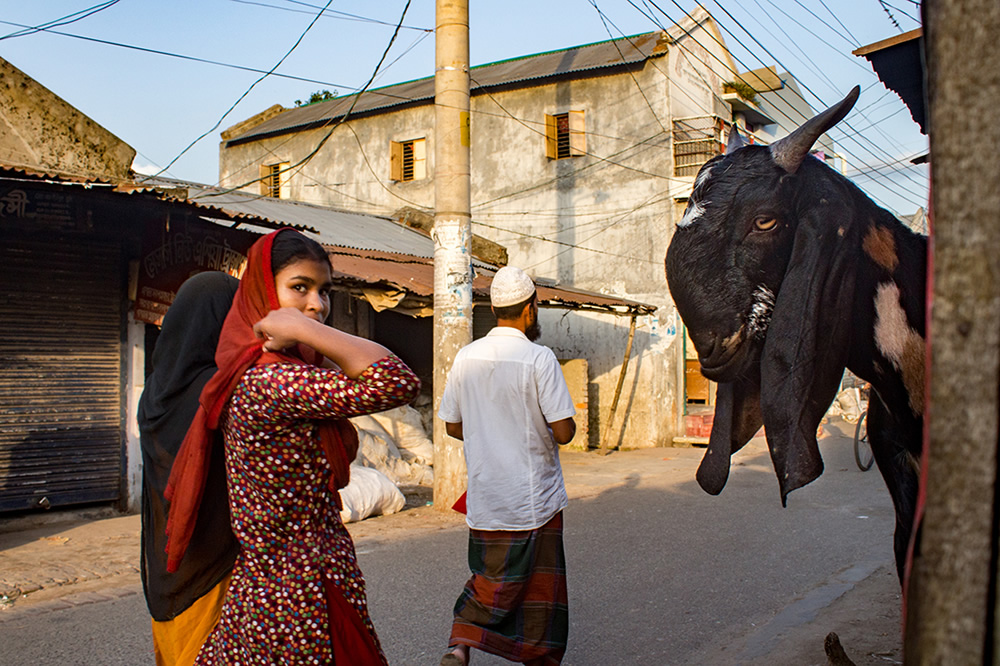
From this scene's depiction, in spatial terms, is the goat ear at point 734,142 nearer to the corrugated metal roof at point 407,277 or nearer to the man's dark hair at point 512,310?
the man's dark hair at point 512,310

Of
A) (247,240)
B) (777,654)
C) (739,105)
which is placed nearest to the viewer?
(777,654)

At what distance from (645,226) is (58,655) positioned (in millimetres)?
15428

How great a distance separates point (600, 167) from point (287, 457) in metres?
17.5

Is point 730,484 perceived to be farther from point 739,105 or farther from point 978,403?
point 739,105

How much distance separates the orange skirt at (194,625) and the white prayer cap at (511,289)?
176 centimetres

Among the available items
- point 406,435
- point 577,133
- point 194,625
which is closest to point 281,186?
point 577,133

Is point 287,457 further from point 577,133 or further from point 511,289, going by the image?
point 577,133

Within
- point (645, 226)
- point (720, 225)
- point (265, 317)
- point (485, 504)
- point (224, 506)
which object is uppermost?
point (645, 226)

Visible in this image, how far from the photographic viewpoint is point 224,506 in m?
2.38

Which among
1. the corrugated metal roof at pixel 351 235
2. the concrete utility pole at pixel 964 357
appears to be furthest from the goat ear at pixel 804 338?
the corrugated metal roof at pixel 351 235

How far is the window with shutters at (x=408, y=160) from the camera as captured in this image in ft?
70.1

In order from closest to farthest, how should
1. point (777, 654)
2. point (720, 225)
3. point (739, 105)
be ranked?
point (720, 225) → point (777, 654) → point (739, 105)

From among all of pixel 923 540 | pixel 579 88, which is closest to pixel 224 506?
pixel 923 540

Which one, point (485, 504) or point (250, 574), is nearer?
point (250, 574)
